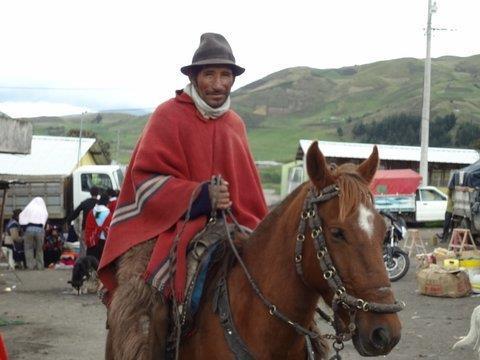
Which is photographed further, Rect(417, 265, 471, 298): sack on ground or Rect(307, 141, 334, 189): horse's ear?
Rect(417, 265, 471, 298): sack on ground

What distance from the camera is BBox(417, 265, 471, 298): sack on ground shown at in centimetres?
1234

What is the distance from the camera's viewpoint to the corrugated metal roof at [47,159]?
32156 millimetres

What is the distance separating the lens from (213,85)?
3.93m

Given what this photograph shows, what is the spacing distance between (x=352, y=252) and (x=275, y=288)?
0.59 meters

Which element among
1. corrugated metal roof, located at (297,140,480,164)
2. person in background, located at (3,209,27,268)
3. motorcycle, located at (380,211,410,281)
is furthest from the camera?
corrugated metal roof, located at (297,140,480,164)

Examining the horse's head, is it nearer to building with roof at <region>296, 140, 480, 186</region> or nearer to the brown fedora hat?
the brown fedora hat

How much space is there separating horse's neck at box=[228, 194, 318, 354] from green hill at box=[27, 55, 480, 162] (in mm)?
83537

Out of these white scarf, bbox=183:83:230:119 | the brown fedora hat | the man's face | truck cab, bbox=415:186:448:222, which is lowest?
truck cab, bbox=415:186:448:222

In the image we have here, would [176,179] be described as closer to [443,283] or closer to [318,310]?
[318,310]

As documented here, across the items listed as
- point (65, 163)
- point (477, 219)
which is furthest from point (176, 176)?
point (65, 163)

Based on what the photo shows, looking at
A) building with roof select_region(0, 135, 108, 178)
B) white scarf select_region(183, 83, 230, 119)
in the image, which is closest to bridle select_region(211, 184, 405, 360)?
white scarf select_region(183, 83, 230, 119)

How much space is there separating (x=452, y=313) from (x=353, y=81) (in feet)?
522

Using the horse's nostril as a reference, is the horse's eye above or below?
above

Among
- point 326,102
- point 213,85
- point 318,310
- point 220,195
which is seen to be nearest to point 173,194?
point 220,195
